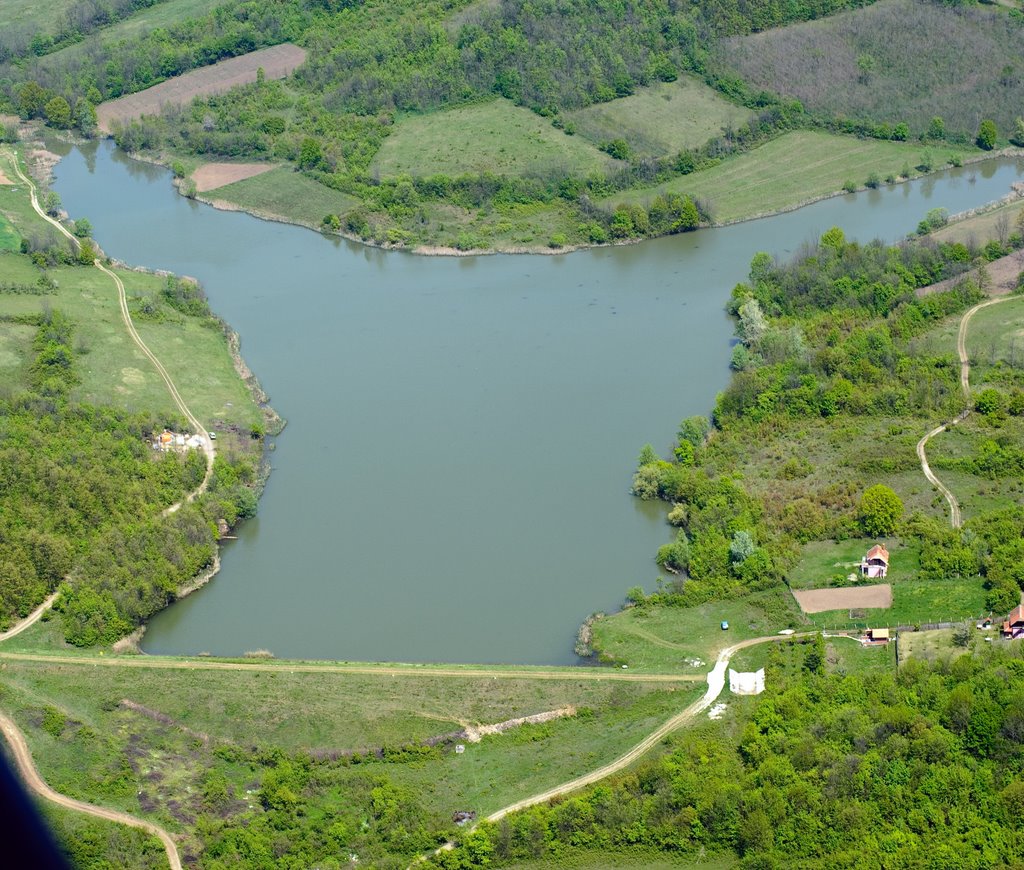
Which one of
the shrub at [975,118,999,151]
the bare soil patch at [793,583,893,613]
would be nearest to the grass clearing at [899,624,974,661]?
the bare soil patch at [793,583,893,613]

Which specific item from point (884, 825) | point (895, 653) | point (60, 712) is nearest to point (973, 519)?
point (895, 653)

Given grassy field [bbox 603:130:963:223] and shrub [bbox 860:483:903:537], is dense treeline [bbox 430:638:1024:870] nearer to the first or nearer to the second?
shrub [bbox 860:483:903:537]

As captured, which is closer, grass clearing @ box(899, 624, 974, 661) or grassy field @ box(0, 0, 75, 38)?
grass clearing @ box(899, 624, 974, 661)

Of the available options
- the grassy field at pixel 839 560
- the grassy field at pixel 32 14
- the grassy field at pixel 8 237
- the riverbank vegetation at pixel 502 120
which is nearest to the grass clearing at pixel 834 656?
the grassy field at pixel 839 560

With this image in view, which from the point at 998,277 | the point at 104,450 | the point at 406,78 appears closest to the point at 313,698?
the point at 104,450

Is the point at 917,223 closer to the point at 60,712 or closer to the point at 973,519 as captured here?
the point at 973,519

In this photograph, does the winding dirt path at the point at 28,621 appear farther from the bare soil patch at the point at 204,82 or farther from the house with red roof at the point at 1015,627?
the bare soil patch at the point at 204,82
